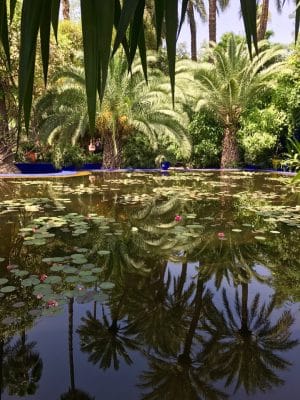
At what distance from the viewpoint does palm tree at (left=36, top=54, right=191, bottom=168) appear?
1439 centimetres

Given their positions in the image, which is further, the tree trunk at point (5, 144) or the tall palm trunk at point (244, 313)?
the tree trunk at point (5, 144)

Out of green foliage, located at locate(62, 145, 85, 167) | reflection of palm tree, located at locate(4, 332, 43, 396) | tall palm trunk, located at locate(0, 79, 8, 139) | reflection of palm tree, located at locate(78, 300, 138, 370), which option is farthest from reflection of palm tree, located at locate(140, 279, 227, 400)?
green foliage, located at locate(62, 145, 85, 167)

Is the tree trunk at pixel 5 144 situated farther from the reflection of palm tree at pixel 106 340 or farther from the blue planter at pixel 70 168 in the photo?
the reflection of palm tree at pixel 106 340

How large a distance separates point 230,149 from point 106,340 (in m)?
16.8

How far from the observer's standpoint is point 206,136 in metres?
18.9

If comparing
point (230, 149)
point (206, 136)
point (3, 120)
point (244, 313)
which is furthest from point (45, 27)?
point (206, 136)

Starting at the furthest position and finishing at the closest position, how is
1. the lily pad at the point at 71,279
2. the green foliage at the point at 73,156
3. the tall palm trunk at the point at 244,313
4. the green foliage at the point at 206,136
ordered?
the green foliage at the point at 206,136 → the green foliage at the point at 73,156 → the lily pad at the point at 71,279 → the tall palm trunk at the point at 244,313

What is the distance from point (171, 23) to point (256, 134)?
16.9m

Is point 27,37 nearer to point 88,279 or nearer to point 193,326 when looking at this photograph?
point 193,326

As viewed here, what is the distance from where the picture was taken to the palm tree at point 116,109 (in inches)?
567

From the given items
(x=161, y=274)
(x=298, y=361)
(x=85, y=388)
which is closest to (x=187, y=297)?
(x=161, y=274)

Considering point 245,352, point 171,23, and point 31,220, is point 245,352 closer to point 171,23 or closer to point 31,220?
point 171,23

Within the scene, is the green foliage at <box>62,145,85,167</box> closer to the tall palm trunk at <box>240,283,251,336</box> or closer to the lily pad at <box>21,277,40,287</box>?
the lily pad at <box>21,277,40,287</box>

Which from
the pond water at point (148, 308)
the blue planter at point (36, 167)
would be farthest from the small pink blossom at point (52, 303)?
the blue planter at point (36, 167)
